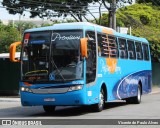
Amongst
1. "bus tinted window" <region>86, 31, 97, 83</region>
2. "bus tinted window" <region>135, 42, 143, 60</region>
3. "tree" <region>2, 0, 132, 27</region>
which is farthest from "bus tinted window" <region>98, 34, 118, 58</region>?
"tree" <region>2, 0, 132, 27</region>

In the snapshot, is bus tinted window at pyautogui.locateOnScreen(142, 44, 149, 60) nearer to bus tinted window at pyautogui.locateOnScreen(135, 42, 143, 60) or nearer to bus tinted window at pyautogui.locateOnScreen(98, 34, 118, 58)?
bus tinted window at pyautogui.locateOnScreen(135, 42, 143, 60)

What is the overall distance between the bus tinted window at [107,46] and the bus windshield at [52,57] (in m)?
1.71

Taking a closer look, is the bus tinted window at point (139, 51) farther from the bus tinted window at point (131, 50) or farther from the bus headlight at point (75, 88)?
the bus headlight at point (75, 88)

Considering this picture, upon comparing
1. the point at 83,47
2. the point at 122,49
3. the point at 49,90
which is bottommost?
the point at 49,90

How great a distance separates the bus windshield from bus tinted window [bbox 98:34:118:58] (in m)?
1.71

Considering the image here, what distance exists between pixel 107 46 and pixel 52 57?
10.7ft

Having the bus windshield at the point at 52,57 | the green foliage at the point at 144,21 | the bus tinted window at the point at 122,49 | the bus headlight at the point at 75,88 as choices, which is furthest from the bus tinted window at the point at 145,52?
the green foliage at the point at 144,21

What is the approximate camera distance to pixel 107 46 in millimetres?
18938

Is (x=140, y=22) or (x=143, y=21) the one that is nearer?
(x=140, y=22)

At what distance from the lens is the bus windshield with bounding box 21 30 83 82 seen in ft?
53.3

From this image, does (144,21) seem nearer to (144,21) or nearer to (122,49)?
(144,21)

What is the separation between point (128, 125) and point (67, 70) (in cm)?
371

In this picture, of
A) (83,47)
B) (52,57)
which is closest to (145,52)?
(52,57)

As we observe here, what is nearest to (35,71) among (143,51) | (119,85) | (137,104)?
(119,85)
